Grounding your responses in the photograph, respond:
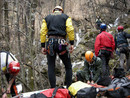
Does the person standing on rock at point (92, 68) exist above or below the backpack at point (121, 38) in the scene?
below

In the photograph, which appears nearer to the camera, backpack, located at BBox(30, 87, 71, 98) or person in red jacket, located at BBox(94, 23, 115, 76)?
backpack, located at BBox(30, 87, 71, 98)

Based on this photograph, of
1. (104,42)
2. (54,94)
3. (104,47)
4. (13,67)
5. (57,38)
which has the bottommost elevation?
(54,94)

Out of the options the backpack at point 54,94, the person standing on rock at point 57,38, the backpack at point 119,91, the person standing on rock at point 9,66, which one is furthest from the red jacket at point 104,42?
the person standing on rock at point 9,66

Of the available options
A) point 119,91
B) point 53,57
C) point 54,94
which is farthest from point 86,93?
point 53,57

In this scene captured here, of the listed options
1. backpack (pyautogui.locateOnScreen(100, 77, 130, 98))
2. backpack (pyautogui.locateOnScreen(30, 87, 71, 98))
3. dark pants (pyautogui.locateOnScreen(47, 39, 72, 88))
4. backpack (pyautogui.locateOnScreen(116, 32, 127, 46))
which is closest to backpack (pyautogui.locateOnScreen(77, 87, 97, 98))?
backpack (pyautogui.locateOnScreen(30, 87, 71, 98))

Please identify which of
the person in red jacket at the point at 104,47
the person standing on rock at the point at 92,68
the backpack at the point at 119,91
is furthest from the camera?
the person in red jacket at the point at 104,47

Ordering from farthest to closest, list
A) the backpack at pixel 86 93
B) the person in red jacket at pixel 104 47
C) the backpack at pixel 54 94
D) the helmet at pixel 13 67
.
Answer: the person in red jacket at pixel 104 47 → the backpack at pixel 54 94 → the backpack at pixel 86 93 → the helmet at pixel 13 67

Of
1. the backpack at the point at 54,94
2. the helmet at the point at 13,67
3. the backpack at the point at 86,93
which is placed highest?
the helmet at the point at 13,67

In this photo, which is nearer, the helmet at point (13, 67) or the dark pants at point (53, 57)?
the helmet at point (13, 67)

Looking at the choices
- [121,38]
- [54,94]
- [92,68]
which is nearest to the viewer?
[54,94]

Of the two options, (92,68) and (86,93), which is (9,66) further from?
(92,68)

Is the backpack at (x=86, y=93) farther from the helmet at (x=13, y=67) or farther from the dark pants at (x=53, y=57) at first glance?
the helmet at (x=13, y=67)

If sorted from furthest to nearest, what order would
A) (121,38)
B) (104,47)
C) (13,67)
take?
(121,38) < (104,47) < (13,67)

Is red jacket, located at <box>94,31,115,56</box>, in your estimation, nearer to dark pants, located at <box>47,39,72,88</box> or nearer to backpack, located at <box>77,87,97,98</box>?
Result: dark pants, located at <box>47,39,72,88</box>
